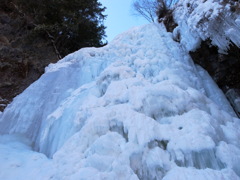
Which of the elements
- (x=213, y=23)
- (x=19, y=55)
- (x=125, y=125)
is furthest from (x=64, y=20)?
(x=125, y=125)

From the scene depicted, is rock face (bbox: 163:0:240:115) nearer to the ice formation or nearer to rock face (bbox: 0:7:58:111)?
the ice formation

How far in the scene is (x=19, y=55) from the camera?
739 centimetres

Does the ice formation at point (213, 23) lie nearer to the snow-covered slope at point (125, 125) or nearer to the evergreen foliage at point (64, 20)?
the snow-covered slope at point (125, 125)

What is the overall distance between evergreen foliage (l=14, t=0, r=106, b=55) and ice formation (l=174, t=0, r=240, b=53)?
4.56 meters

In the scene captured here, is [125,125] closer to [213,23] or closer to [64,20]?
[213,23]

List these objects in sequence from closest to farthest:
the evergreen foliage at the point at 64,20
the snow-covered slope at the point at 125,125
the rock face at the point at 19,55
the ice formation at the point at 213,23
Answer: the snow-covered slope at the point at 125,125, the ice formation at the point at 213,23, the rock face at the point at 19,55, the evergreen foliage at the point at 64,20

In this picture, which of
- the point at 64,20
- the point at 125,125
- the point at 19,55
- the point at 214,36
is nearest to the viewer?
the point at 125,125

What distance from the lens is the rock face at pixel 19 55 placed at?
6398mm

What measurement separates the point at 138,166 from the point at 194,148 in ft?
2.33

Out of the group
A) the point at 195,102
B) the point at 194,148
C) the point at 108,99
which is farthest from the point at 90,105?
the point at 194,148

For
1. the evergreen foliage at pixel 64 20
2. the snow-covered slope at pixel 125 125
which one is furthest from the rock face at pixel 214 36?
the evergreen foliage at pixel 64 20

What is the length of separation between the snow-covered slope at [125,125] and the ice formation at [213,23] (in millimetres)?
698

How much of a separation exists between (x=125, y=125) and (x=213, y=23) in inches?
104

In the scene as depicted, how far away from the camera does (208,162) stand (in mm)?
2576
